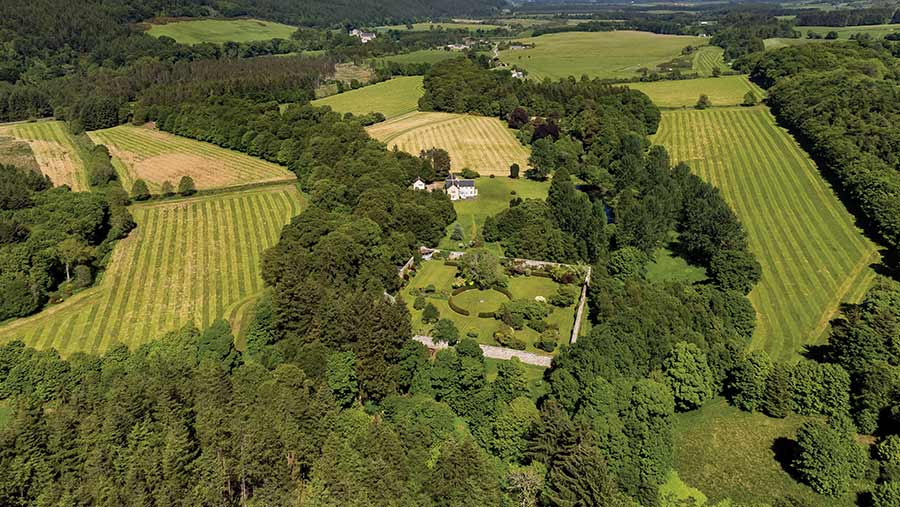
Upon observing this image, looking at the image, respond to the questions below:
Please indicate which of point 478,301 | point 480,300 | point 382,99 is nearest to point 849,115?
point 480,300

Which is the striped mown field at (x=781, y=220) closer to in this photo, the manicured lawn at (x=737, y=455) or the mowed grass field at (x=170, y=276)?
the manicured lawn at (x=737, y=455)

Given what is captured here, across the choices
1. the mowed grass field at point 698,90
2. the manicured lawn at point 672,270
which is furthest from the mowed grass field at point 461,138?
the mowed grass field at point 698,90

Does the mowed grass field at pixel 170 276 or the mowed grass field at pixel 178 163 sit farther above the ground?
the mowed grass field at pixel 170 276

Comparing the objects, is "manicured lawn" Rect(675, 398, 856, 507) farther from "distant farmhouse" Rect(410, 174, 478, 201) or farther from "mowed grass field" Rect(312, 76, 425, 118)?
"mowed grass field" Rect(312, 76, 425, 118)

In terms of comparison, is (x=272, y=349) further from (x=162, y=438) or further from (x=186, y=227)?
(x=186, y=227)

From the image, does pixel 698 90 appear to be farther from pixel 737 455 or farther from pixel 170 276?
pixel 170 276

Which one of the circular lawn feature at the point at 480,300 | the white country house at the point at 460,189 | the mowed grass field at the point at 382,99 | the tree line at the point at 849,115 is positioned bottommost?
the mowed grass field at the point at 382,99
